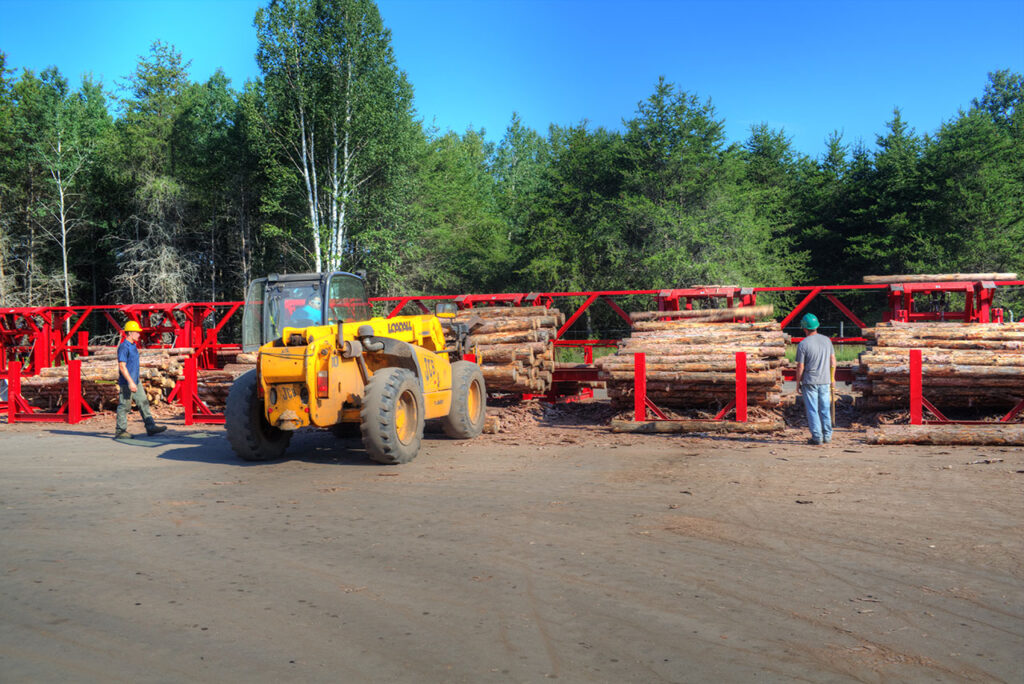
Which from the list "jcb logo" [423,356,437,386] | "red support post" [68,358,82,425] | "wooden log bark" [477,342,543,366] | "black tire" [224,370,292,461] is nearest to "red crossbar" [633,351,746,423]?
"wooden log bark" [477,342,543,366]

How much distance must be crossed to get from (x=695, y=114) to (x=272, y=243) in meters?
20.5

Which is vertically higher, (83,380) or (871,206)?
(871,206)

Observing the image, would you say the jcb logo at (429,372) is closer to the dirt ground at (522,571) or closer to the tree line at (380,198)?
the dirt ground at (522,571)

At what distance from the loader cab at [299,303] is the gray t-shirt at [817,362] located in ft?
22.1

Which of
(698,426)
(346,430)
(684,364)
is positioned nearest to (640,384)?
(684,364)

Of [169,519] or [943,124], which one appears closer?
[169,519]

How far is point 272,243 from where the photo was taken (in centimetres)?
4009

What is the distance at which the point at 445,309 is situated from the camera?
1362cm

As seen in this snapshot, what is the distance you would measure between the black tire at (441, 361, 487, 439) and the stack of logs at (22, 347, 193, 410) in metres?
8.78

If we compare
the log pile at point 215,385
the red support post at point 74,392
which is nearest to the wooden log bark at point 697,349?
the log pile at point 215,385

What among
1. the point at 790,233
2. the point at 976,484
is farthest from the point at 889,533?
the point at 790,233

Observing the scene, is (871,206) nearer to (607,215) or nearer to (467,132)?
(607,215)

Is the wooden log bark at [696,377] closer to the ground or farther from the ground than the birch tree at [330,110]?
closer to the ground

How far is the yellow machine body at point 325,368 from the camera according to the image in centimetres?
1077
